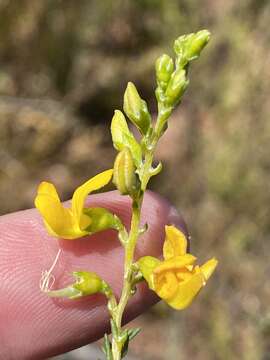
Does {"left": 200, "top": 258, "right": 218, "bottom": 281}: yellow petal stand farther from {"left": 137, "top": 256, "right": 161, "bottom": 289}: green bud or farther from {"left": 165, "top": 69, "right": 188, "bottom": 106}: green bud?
{"left": 165, "top": 69, "right": 188, "bottom": 106}: green bud

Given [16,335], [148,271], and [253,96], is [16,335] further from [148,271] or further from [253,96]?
[253,96]

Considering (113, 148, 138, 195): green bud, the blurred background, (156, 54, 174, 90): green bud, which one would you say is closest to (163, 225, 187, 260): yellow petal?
(113, 148, 138, 195): green bud

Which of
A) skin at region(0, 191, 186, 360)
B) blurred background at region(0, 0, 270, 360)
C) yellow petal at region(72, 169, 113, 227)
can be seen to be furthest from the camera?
blurred background at region(0, 0, 270, 360)

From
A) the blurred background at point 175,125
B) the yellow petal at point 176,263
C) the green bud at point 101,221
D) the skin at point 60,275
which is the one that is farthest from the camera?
the blurred background at point 175,125

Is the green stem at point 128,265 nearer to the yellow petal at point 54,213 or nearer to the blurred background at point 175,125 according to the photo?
the yellow petal at point 54,213

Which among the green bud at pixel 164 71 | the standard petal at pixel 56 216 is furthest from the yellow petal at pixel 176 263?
the green bud at pixel 164 71

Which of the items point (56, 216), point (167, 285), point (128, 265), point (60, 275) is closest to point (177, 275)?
point (167, 285)

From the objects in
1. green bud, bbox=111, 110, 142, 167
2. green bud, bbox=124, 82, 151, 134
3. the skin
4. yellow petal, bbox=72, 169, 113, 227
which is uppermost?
green bud, bbox=124, 82, 151, 134

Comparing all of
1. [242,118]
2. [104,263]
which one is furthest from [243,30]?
[104,263]

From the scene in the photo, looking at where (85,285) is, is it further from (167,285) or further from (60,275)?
(60,275)
